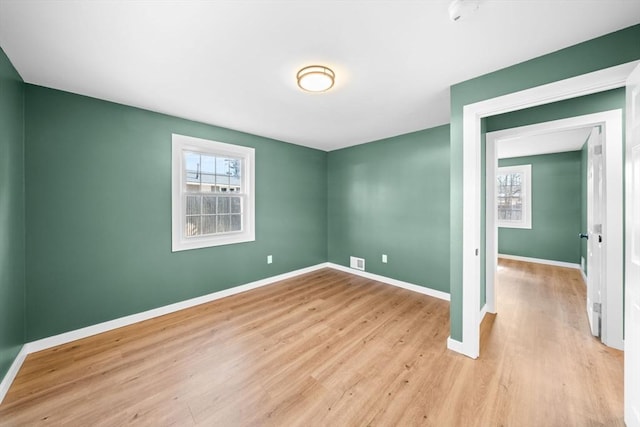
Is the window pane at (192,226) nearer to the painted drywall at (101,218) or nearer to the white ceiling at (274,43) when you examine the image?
the painted drywall at (101,218)

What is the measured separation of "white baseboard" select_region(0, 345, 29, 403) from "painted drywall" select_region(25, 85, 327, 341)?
137 millimetres

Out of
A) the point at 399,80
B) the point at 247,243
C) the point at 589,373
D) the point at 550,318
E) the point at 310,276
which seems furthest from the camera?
the point at 310,276

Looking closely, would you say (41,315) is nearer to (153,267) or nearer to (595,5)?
(153,267)

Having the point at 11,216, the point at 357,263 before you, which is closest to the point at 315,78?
the point at 11,216

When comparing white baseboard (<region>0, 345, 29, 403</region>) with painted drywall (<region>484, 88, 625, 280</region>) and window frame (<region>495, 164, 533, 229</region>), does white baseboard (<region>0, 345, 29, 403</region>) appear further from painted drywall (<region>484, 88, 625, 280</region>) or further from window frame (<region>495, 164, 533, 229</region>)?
window frame (<region>495, 164, 533, 229</region>)

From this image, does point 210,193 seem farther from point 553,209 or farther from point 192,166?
point 553,209

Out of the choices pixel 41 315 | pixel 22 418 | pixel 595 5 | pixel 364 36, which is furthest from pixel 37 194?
pixel 595 5

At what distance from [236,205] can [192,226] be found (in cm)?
71

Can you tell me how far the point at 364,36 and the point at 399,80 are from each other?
27.7 inches

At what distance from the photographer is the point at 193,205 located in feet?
10.7

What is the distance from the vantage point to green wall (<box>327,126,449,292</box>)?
3.48 m

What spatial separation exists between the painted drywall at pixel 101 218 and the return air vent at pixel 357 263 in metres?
2.18

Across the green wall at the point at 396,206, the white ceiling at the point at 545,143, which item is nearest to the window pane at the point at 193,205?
the green wall at the point at 396,206

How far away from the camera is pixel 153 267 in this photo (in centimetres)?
286
